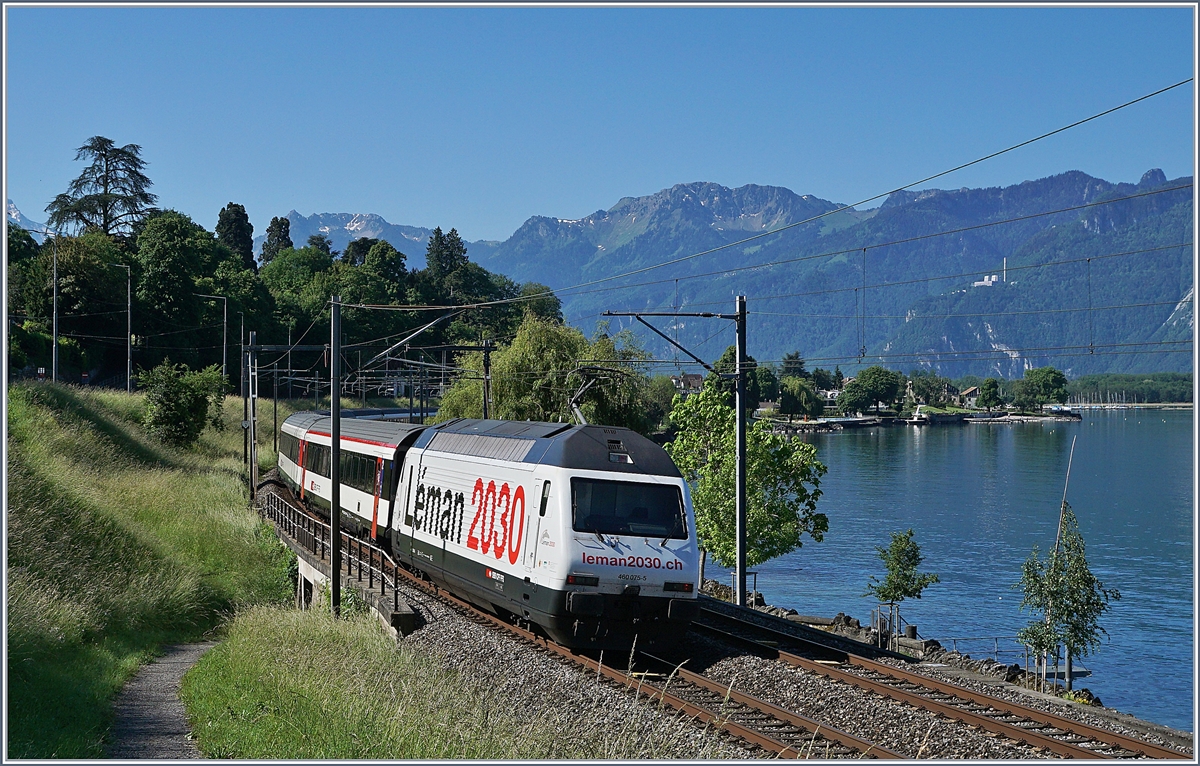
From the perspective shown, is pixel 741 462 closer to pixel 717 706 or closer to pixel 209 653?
pixel 717 706

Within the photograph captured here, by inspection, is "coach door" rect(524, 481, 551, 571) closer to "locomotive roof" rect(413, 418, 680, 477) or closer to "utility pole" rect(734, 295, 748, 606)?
"locomotive roof" rect(413, 418, 680, 477)

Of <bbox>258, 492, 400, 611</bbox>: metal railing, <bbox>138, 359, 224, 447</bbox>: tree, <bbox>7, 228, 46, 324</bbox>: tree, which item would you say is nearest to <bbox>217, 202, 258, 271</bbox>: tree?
<bbox>7, 228, 46, 324</bbox>: tree

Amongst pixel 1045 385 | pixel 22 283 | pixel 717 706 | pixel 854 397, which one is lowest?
pixel 854 397

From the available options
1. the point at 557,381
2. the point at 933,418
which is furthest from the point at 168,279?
the point at 933,418

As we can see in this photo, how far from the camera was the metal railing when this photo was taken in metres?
20.5

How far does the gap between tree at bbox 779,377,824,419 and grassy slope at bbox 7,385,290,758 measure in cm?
12485

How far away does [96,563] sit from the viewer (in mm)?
23906

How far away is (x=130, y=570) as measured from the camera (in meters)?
25.2

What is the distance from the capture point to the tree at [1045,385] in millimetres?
141413

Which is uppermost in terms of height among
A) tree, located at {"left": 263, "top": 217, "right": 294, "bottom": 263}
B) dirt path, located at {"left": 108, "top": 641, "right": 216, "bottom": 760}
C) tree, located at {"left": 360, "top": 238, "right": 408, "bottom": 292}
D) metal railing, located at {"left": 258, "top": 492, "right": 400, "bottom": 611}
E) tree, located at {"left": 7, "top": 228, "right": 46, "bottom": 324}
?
tree, located at {"left": 263, "top": 217, "right": 294, "bottom": 263}

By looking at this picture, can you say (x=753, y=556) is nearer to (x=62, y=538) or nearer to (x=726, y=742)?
(x=62, y=538)

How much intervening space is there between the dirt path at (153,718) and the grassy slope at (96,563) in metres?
0.28

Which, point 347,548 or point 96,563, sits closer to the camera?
point 96,563

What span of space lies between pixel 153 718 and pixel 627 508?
731 centimetres
